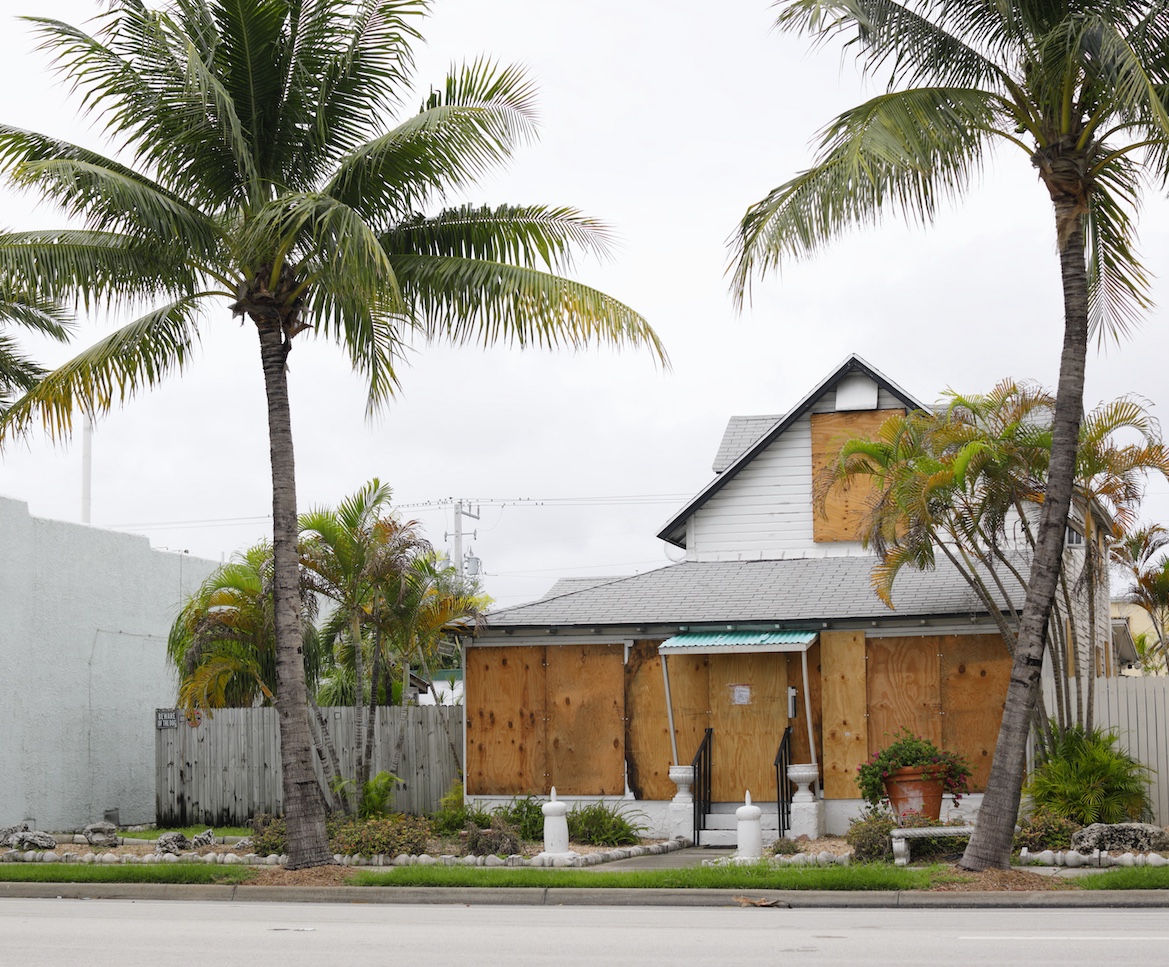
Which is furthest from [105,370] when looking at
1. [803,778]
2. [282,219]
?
[803,778]

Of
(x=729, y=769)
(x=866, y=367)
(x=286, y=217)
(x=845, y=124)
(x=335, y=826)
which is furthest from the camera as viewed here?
(x=866, y=367)

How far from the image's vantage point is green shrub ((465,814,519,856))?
16.5 meters

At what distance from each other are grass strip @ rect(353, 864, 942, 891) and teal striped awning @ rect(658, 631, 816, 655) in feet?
13.9

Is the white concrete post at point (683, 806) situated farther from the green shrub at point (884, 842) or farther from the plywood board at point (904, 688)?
the green shrub at point (884, 842)

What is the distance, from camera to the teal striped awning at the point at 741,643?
713 inches

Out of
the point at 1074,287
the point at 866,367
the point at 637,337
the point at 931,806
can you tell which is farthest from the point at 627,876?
the point at 866,367

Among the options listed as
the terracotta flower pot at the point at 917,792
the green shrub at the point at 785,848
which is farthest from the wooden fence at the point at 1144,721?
the green shrub at the point at 785,848

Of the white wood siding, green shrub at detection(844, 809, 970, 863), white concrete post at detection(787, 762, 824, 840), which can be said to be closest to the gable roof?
the white wood siding

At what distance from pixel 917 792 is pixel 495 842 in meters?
5.08

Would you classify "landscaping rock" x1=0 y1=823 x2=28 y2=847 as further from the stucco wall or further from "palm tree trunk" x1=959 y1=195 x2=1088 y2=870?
"palm tree trunk" x1=959 y1=195 x2=1088 y2=870

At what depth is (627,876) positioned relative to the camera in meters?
13.9

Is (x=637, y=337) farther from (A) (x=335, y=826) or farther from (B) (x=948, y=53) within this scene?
(A) (x=335, y=826)

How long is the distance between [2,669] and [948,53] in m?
17.0

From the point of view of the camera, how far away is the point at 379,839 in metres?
16.4
